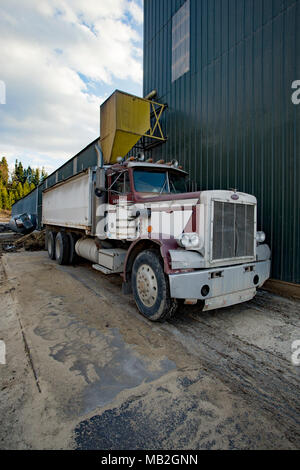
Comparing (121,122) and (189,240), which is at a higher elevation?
(121,122)

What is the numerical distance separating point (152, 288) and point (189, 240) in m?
0.94

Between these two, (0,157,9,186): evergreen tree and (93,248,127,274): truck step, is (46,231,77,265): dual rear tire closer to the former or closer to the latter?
(93,248,127,274): truck step

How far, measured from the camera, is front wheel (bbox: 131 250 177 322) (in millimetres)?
3619

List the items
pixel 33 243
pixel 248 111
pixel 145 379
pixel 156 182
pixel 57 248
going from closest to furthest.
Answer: pixel 145 379 < pixel 156 182 < pixel 248 111 < pixel 57 248 < pixel 33 243

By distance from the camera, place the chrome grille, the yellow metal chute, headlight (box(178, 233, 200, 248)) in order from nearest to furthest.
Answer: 1. headlight (box(178, 233, 200, 248))
2. the chrome grille
3. the yellow metal chute

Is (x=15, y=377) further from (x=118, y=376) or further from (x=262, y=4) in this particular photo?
(x=262, y=4)

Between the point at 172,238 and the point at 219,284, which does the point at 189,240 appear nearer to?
the point at 172,238

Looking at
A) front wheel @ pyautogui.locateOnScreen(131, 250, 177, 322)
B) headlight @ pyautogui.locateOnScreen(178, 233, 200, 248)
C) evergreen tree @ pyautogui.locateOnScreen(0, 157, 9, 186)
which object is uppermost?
evergreen tree @ pyautogui.locateOnScreen(0, 157, 9, 186)

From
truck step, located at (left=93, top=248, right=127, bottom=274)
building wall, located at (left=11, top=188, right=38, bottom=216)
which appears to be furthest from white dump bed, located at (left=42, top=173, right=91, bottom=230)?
building wall, located at (left=11, top=188, right=38, bottom=216)

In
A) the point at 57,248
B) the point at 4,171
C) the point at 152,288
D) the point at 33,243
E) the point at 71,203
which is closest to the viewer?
the point at 152,288

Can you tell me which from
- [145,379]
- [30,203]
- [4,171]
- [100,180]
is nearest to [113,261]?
[100,180]

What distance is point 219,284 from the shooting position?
11.8ft

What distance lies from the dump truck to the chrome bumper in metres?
0.01

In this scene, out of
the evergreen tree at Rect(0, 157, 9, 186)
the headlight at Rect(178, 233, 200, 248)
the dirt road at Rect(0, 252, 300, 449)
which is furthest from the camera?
the evergreen tree at Rect(0, 157, 9, 186)
